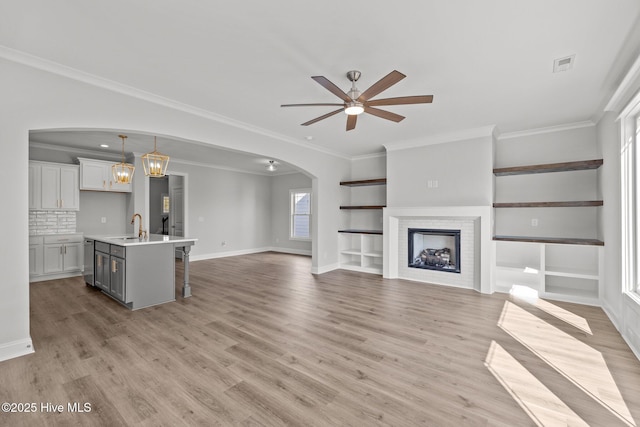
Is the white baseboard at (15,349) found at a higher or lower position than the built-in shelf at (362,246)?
lower

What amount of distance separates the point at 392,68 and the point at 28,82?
11.3 ft

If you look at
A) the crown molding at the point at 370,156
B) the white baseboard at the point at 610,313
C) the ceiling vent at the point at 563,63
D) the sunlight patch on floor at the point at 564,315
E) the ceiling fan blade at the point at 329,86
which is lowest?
the sunlight patch on floor at the point at 564,315

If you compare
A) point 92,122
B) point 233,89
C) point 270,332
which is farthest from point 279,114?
point 270,332

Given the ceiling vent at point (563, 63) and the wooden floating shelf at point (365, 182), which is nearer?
the ceiling vent at point (563, 63)

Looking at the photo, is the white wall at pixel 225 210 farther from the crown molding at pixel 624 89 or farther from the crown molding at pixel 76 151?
the crown molding at pixel 624 89

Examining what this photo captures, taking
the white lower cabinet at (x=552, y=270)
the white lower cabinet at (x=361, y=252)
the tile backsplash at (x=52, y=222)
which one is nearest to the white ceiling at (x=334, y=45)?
the white lower cabinet at (x=552, y=270)

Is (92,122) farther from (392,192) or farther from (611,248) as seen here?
(611,248)

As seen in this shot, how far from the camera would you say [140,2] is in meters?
1.96

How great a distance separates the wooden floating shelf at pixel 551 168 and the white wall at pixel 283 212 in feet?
17.6

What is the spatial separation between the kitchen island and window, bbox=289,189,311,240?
4.88 m

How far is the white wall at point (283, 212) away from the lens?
9.05 meters

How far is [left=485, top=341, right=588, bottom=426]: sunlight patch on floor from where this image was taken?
1810 mm

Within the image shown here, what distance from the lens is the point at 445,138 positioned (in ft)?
16.8

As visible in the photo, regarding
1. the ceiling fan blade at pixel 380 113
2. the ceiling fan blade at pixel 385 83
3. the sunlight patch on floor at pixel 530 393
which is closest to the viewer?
the sunlight patch on floor at pixel 530 393
